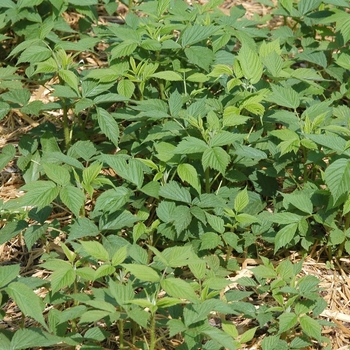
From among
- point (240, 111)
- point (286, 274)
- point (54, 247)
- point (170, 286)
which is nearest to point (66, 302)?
point (54, 247)

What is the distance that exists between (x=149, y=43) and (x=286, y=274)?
48.1 inches

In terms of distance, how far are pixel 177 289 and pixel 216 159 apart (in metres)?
0.68

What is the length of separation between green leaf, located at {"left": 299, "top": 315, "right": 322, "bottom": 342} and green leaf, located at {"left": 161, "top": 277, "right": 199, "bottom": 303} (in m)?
0.46

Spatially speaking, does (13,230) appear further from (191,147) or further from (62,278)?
(191,147)

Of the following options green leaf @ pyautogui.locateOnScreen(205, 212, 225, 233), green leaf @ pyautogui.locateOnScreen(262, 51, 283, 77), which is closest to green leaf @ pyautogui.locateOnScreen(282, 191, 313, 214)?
green leaf @ pyautogui.locateOnScreen(205, 212, 225, 233)

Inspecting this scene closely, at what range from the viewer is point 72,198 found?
2.70m

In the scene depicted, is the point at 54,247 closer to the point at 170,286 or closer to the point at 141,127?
the point at 141,127

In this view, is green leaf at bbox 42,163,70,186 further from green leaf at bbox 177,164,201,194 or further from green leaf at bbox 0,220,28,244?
green leaf at bbox 177,164,201,194

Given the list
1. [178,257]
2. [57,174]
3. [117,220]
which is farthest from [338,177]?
[57,174]

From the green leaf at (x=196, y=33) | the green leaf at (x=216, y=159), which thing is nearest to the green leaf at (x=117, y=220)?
the green leaf at (x=216, y=159)

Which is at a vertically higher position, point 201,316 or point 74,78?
point 74,78

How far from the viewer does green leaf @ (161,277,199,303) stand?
2299 mm

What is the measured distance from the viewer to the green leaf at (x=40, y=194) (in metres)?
2.67

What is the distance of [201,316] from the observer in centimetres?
237
